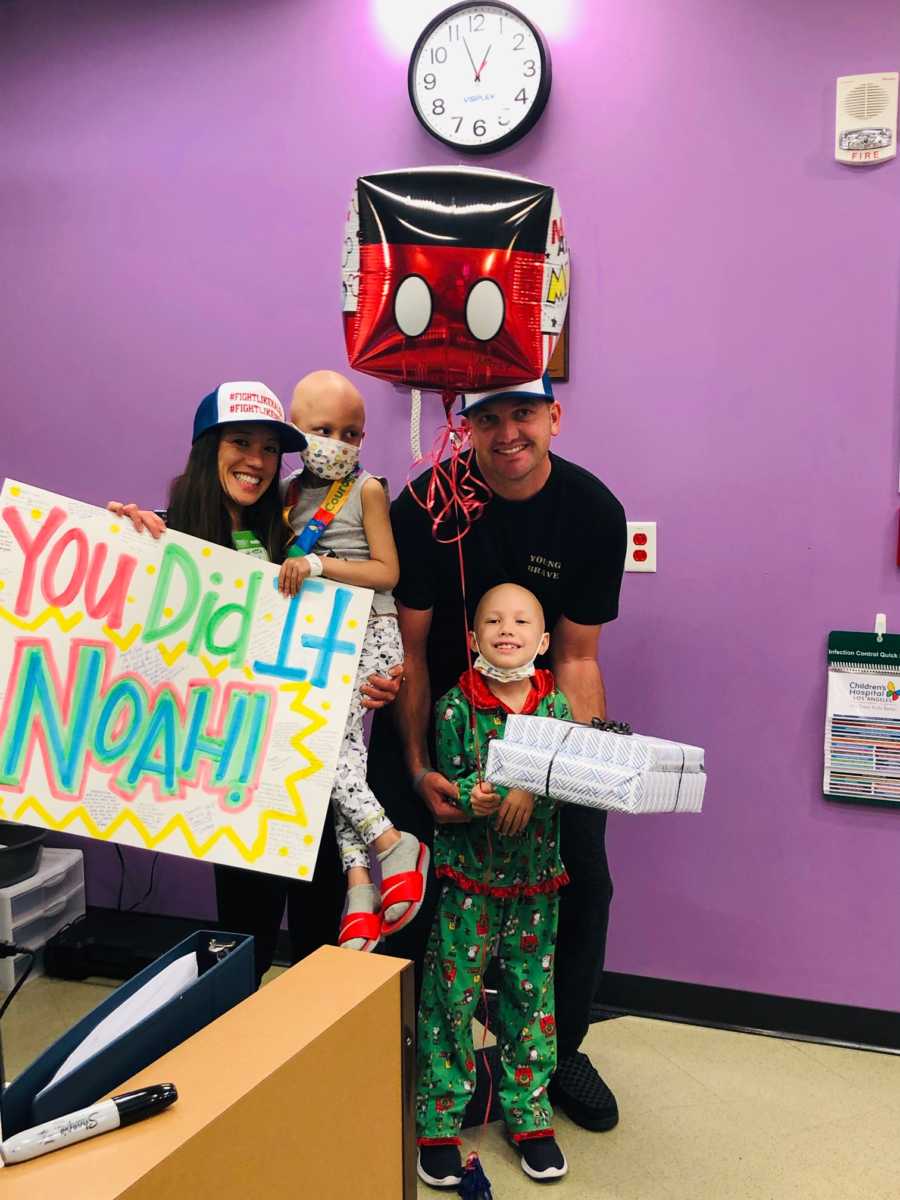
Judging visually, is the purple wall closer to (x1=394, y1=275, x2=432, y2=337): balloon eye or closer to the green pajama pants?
the green pajama pants

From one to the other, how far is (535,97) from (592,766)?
5.39 feet

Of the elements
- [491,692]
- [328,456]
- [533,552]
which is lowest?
[491,692]

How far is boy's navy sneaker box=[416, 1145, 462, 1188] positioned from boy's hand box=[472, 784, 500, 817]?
673 millimetres

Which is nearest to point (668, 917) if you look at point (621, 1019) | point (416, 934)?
point (621, 1019)

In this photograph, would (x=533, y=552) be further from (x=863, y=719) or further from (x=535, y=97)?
(x=535, y=97)

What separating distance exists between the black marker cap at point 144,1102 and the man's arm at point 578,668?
1232 mm

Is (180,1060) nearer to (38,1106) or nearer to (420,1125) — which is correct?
(38,1106)

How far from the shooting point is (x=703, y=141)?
88.9 inches

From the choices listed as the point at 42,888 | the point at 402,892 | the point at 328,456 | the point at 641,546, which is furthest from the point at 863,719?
the point at 42,888

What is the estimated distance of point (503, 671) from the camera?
175cm

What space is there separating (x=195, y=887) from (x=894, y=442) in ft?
7.15

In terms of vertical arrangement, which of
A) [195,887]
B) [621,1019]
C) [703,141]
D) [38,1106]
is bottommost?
[621,1019]

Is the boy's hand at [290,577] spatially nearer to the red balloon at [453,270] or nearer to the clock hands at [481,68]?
the red balloon at [453,270]

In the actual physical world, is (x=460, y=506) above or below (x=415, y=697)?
above
